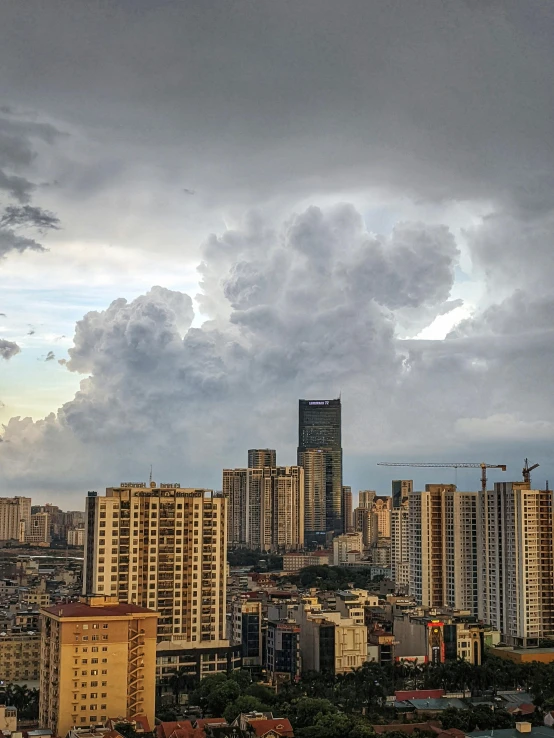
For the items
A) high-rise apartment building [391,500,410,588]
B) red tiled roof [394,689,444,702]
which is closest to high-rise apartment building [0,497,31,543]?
high-rise apartment building [391,500,410,588]

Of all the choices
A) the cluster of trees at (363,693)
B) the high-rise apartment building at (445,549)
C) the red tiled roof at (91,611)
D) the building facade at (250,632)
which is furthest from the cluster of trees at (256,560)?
the red tiled roof at (91,611)

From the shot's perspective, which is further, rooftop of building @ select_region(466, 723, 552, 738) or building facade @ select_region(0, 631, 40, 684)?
building facade @ select_region(0, 631, 40, 684)

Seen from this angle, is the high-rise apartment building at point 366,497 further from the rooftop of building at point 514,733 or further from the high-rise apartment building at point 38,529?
the rooftop of building at point 514,733

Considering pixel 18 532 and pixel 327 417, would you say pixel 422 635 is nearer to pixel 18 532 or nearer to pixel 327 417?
pixel 18 532

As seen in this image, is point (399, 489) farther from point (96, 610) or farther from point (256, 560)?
point (96, 610)

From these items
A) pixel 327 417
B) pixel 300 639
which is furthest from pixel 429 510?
pixel 327 417

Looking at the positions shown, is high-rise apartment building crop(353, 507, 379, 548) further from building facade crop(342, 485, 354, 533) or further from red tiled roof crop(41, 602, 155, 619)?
red tiled roof crop(41, 602, 155, 619)
